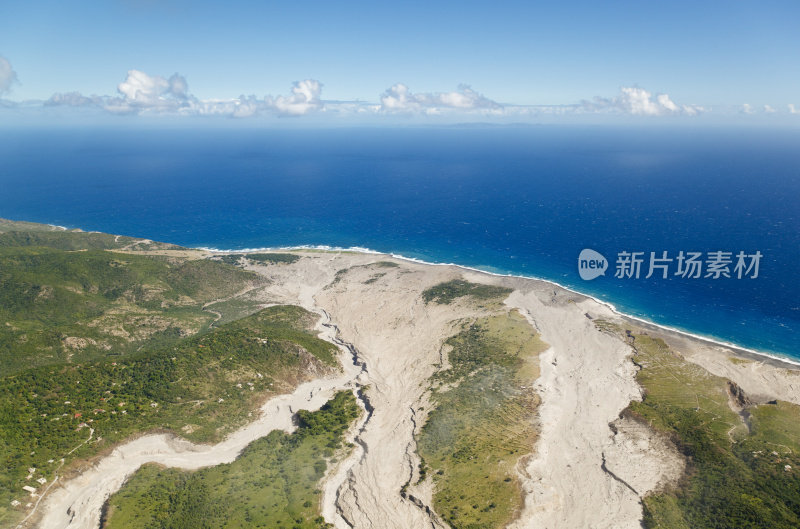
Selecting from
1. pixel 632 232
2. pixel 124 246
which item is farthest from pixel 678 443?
pixel 124 246

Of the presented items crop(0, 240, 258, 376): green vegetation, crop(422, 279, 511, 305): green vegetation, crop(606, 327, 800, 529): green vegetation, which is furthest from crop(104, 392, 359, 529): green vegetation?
crop(422, 279, 511, 305): green vegetation

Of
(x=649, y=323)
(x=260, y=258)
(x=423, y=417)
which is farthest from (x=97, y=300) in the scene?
(x=649, y=323)

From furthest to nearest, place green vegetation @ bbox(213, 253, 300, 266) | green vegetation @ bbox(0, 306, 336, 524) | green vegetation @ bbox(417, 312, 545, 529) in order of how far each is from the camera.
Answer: green vegetation @ bbox(213, 253, 300, 266) < green vegetation @ bbox(0, 306, 336, 524) < green vegetation @ bbox(417, 312, 545, 529)

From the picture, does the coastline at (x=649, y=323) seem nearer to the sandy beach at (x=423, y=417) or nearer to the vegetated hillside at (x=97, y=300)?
the sandy beach at (x=423, y=417)

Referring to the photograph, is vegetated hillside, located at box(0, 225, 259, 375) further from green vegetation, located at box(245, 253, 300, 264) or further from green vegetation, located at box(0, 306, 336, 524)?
green vegetation, located at box(0, 306, 336, 524)

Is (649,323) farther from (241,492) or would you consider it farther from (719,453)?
(241,492)

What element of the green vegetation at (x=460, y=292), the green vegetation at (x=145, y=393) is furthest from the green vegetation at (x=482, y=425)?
the green vegetation at (x=145, y=393)

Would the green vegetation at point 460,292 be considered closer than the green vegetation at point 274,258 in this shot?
Yes
